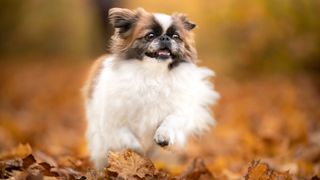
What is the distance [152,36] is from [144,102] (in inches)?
21.9

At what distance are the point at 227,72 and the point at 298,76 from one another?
3579 mm

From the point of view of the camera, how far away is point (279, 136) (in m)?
8.49

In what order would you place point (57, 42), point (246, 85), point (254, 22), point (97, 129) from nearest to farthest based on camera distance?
point (97, 129) < point (254, 22) < point (246, 85) < point (57, 42)

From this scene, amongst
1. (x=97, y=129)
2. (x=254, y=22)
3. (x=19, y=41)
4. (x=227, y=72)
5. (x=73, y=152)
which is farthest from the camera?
(x=19, y=41)

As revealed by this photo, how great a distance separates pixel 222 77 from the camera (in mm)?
17438

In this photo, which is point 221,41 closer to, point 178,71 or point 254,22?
point 254,22

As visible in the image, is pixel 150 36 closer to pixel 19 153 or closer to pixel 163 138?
pixel 163 138

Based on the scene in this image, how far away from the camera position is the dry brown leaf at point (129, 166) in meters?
4.96

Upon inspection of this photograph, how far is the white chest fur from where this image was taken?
582 centimetres

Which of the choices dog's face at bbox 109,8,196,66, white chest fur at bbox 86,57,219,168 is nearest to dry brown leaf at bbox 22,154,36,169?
white chest fur at bbox 86,57,219,168

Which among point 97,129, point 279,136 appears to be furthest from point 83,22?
point 97,129

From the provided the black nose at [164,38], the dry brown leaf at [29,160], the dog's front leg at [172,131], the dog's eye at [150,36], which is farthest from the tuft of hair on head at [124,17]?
the dry brown leaf at [29,160]

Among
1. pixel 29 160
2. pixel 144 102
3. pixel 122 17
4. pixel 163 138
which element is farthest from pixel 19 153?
pixel 122 17

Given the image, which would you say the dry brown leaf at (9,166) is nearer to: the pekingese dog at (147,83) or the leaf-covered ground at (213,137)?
the leaf-covered ground at (213,137)
